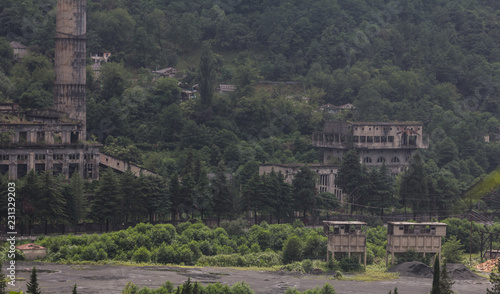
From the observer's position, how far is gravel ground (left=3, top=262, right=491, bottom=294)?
61438 mm

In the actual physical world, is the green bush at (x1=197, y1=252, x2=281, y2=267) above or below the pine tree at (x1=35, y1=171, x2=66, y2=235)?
below

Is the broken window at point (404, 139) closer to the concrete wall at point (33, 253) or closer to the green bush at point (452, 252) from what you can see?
the green bush at point (452, 252)

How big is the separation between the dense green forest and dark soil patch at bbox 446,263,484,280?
2111 centimetres

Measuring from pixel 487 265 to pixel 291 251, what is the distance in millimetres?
16387

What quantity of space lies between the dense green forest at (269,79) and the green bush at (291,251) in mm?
11531

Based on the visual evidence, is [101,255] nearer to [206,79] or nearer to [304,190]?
[304,190]

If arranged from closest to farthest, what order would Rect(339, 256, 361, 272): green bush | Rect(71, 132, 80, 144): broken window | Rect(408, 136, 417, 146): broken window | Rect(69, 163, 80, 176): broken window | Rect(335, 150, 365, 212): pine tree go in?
Rect(339, 256, 361, 272): green bush, Rect(69, 163, 80, 176): broken window, Rect(71, 132, 80, 144): broken window, Rect(335, 150, 365, 212): pine tree, Rect(408, 136, 417, 146): broken window

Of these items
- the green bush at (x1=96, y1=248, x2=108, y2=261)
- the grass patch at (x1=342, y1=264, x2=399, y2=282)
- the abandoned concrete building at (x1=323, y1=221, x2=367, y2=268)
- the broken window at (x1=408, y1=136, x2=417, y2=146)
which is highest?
the broken window at (x1=408, y1=136, x2=417, y2=146)

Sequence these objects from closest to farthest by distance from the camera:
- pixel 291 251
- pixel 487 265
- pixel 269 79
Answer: pixel 291 251 → pixel 487 265 → pixel 269 79

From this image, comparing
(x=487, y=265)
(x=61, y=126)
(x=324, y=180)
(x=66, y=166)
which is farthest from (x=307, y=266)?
(x=61, y=126)

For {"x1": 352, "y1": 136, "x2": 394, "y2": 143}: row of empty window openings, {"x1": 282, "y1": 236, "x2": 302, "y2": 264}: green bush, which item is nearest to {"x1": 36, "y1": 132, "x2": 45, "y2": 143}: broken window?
{"x1": 282, "y1": 236, "x2": 302, "y2": 264}: green bush

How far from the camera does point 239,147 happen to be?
104 metres

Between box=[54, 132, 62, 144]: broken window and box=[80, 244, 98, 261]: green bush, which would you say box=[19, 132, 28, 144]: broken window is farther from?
box=[80, 244, 98, 261]: green bush

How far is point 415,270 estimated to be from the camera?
237 ft
